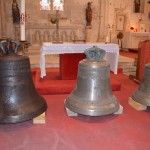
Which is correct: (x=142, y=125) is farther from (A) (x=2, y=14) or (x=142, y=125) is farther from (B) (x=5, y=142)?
(A) (x=2, y=14)

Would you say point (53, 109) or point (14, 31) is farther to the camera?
point (14, 31)

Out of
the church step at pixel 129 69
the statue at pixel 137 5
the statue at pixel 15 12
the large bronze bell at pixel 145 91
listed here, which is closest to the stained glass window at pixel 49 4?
the statue at pixel 15 12

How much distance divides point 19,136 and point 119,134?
1.07 metres

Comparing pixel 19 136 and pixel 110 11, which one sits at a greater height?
pixel 110 11

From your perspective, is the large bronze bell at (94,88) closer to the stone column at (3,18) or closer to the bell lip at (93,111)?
the bell lip at (93,111)

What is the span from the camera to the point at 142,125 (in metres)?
2.28

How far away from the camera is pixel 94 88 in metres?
2.31

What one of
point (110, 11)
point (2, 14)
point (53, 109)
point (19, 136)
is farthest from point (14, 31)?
point (19, 136)

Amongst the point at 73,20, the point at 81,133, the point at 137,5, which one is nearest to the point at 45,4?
the point at 73,20

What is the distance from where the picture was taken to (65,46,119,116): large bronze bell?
226 cm

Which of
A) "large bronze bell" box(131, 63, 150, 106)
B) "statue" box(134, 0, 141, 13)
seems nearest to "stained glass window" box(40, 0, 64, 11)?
"statue" box(134, 0, 141, 13)

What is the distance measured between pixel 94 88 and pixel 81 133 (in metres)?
0.55

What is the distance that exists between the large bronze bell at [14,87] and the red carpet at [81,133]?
0.62 feet

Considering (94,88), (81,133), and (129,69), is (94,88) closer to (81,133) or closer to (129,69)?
(81,133)
